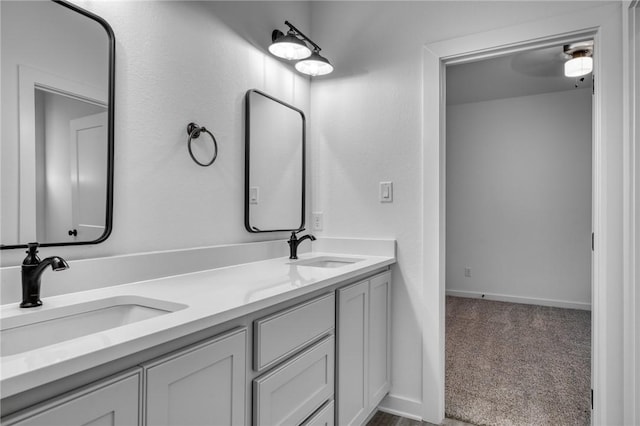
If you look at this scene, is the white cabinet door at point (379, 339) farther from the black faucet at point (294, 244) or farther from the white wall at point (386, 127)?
the black faucet at point (294, 244)

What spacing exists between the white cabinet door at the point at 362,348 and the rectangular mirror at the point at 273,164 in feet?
2.07

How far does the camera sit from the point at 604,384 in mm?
1659

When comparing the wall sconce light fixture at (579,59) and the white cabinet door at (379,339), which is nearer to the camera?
the white cabinet door at (379,339)

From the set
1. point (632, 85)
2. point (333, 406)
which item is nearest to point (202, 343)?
point (333, 406)

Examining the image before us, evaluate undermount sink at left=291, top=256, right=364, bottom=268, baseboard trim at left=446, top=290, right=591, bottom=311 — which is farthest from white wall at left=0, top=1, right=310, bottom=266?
baseboard trim at left=446, top=290, right=591, bottom=311

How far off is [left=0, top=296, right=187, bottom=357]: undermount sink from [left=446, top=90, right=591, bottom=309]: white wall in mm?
4384

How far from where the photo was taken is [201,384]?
0.94 m

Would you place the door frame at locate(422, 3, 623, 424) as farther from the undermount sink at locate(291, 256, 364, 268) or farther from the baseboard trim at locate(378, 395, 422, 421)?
the undermount sink at locate(291, 256, 364, 268)

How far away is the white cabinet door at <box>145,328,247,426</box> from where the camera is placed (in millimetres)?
838

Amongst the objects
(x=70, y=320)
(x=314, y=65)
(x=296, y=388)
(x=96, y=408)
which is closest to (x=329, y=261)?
(x=296, y=388)

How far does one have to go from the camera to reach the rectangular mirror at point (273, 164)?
6.40 feet

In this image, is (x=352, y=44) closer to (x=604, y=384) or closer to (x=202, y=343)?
(x=202, y=343)

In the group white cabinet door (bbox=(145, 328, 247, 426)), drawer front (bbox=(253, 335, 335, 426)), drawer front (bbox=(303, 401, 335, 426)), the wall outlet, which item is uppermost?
the wall outlet

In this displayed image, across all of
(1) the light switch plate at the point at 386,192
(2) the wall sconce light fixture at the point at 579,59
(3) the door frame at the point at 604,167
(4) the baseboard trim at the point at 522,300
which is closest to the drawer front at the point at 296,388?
(1) the light switch plate at the point at 386,192
